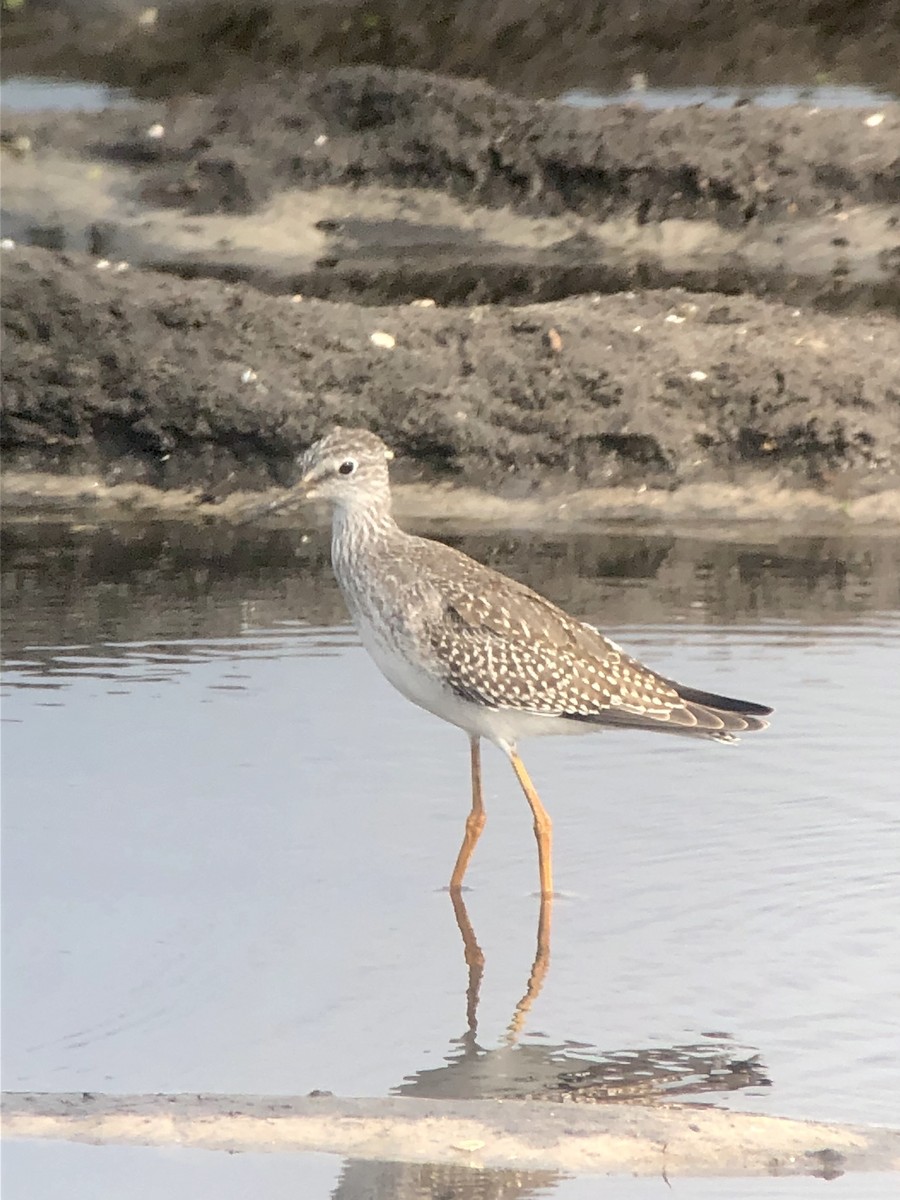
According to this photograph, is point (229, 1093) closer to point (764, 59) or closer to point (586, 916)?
point (586, 916)

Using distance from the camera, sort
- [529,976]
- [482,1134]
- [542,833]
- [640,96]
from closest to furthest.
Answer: [482,1134] → [529,976] → [542,833] → [640,96]

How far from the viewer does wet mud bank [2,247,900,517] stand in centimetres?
1077

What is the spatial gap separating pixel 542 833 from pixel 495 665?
570mm

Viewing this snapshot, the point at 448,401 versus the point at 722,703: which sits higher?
the point at 448,401

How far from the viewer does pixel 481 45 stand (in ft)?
67.4

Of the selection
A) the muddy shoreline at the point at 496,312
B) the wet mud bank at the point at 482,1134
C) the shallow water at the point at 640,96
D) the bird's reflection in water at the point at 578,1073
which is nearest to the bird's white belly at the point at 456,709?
the bird's reflection in water at the point at 578,1073

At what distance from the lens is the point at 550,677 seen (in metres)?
6.39

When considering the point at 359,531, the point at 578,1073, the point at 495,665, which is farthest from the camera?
the point at 359,531

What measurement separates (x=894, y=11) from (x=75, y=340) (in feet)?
41.8

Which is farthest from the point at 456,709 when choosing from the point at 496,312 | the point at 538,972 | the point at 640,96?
the point at 640,96

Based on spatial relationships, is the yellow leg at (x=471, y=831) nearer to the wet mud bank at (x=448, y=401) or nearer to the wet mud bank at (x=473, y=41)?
the wet mud bank at (x=448, y=401)

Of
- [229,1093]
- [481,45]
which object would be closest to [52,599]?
[229,1093]

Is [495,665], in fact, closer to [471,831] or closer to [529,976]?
[471,831]

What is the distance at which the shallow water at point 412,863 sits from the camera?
480cm
